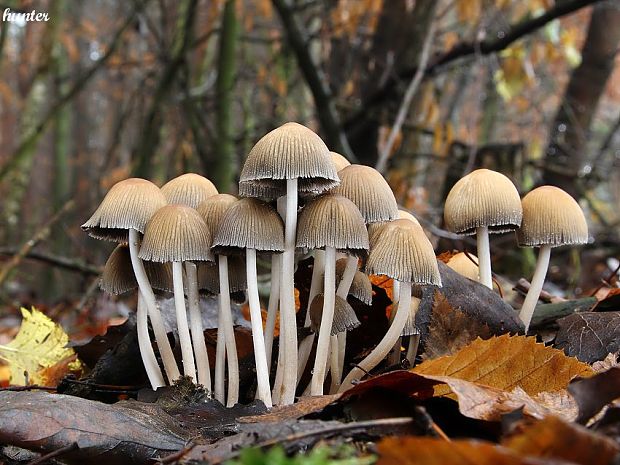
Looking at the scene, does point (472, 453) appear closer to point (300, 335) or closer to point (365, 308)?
point (300, 335)

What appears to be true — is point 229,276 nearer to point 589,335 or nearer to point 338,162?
point 338,162

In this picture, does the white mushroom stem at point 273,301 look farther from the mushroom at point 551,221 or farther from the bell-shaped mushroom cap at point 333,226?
the mushroom at point 551,221

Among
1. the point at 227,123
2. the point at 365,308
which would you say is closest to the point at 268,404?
the point at 365,308

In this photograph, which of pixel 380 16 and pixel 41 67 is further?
pixel 380 16

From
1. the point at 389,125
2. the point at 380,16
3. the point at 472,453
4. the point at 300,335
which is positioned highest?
the point at 380,16

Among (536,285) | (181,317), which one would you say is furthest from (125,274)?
(536,285)

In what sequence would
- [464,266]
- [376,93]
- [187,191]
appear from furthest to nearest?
[376,93], [464,266], [187,191]

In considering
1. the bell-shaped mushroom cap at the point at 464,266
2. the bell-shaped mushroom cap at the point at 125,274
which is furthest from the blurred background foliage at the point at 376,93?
the bell-shaped mushroom cap at the point at 125,274

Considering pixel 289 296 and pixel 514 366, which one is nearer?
pixel 514 366
